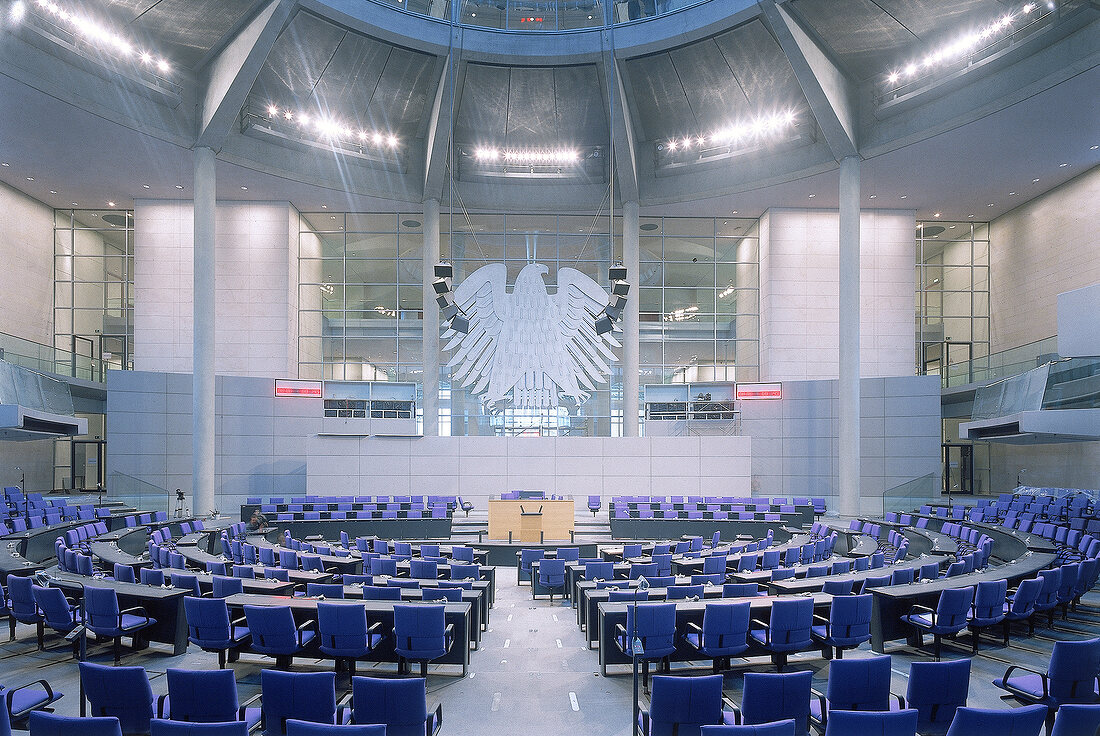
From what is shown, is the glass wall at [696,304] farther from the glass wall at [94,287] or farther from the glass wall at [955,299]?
the glass wall at [94,287]

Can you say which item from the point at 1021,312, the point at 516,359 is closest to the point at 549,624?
the point at 516,359

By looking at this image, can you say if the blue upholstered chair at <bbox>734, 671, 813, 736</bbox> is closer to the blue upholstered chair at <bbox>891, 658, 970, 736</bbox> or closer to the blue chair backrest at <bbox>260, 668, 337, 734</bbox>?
the blue upholstered chair at <bbox>891, 658, 970, 736</bbox>

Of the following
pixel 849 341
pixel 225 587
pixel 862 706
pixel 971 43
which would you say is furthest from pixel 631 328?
pixel 862 706

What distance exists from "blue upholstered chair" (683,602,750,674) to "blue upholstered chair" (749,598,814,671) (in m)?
0.27

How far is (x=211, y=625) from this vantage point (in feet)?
24.4

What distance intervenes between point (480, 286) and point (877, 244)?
728 inches

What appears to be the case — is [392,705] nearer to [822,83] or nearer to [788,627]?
[788,627]

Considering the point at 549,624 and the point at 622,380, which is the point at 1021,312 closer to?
the point at 622,380

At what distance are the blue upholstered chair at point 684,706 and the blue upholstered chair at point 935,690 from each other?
170 cm

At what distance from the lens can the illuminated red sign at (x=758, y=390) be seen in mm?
30344

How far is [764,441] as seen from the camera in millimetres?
30375

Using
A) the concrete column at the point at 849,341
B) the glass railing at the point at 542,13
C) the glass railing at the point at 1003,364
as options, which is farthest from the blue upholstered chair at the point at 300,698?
the glass railing at the point at 542,13

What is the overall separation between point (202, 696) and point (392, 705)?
1489 millimetres

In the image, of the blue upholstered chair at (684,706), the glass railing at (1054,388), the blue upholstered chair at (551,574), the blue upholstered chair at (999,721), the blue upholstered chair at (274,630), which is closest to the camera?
the blue upholstered chair at (999,721)
